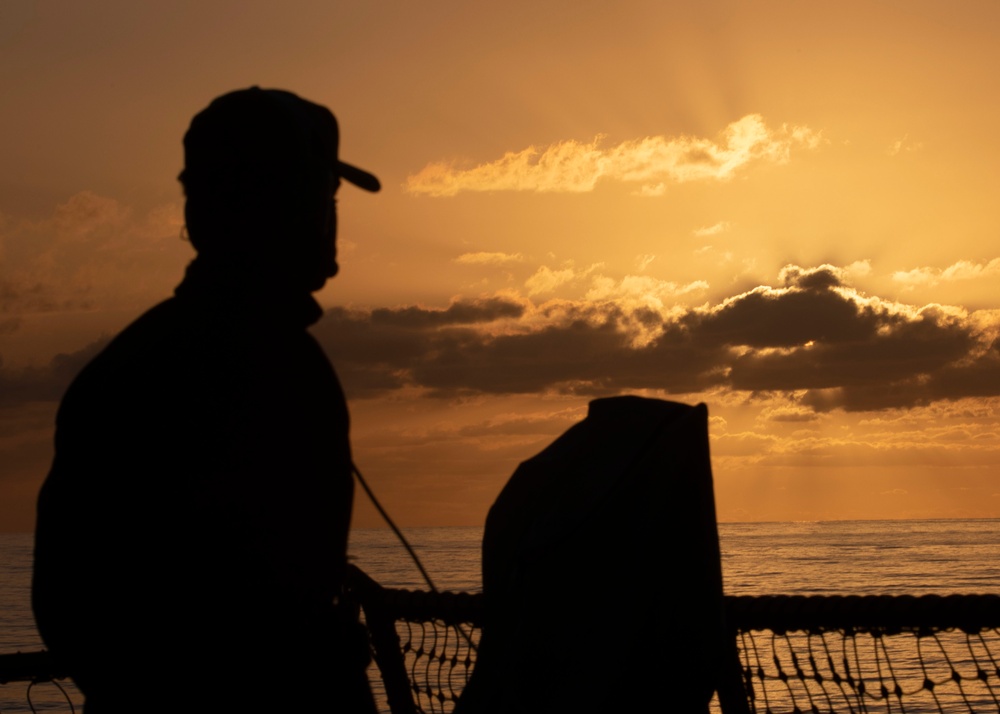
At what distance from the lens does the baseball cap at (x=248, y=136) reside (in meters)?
2.16

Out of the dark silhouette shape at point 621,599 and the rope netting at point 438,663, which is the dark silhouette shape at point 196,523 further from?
the rope netting at point 438,663

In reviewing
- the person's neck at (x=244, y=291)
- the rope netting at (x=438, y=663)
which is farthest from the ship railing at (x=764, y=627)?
the person's neck at (x=244, y=291)

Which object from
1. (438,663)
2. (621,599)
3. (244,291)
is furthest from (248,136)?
(438,663)

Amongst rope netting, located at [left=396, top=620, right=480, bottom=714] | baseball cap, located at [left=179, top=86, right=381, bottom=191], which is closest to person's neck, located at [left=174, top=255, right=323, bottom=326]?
baseball cap, located at [left=179, top=86, right=381, bottom=191]

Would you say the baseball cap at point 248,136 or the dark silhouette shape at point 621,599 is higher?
the baseball cap at point 248,136

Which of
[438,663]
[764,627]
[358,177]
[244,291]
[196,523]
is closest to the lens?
[196,523]

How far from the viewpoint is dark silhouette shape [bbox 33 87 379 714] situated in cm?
186

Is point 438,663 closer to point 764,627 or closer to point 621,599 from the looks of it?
point 764,627

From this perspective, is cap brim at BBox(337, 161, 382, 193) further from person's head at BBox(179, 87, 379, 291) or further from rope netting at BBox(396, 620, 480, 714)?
rope netting at BBox(396, 620, 480, 714)

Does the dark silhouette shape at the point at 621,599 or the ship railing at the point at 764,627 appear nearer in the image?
the dark silhouette shape at the point at 621,599

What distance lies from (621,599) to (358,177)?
1.20 meters

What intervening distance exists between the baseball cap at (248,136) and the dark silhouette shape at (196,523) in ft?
1.02

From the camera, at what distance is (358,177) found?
2512 millimetres

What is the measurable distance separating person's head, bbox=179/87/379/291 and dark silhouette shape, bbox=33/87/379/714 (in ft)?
0.56
